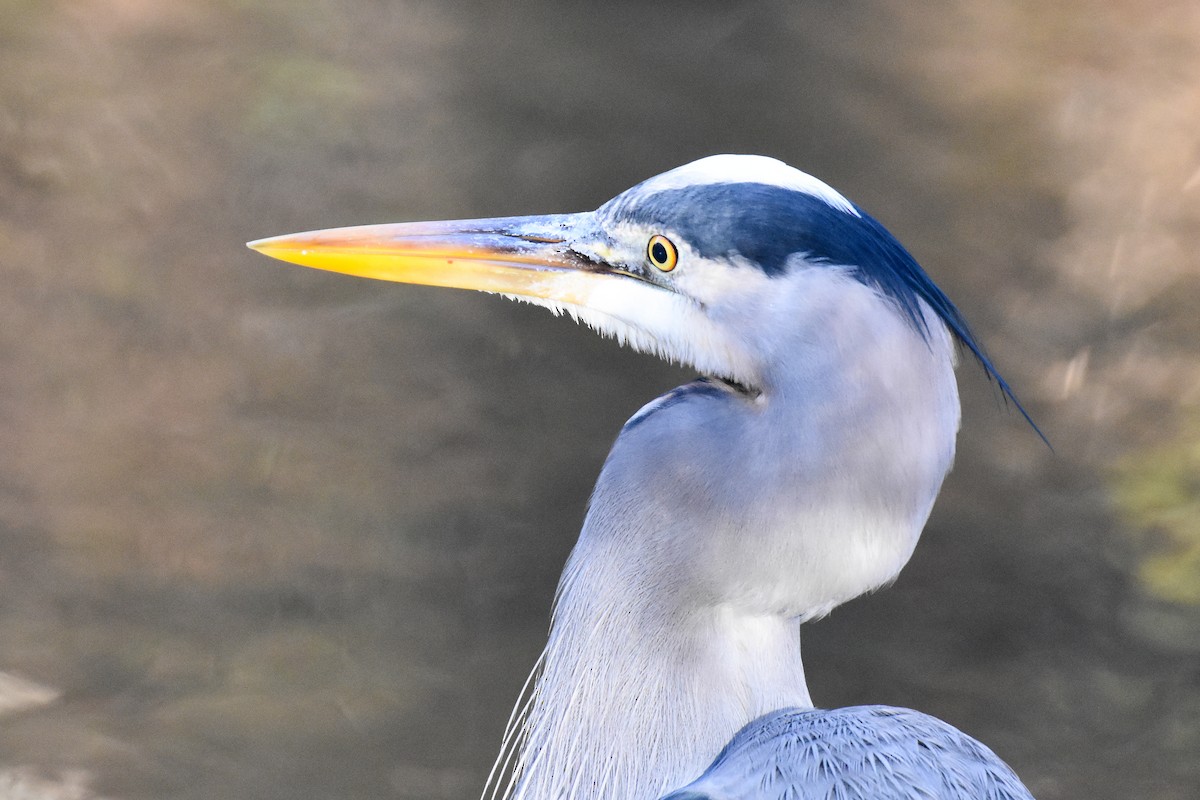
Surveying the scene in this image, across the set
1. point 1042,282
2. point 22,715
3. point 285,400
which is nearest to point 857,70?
point 1042,282

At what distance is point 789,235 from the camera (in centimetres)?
94

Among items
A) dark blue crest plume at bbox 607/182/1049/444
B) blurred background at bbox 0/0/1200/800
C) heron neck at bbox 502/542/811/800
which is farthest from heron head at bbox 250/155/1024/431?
blurred background at bbox 0/0/1200/800

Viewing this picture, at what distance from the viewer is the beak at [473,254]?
1057mm

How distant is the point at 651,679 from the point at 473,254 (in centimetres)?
38

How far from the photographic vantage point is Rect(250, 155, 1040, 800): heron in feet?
3.07

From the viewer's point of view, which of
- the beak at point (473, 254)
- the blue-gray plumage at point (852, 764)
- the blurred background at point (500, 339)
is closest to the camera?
the blue-gray plumage at point (852, 764)

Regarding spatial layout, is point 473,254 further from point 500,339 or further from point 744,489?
point 500,339

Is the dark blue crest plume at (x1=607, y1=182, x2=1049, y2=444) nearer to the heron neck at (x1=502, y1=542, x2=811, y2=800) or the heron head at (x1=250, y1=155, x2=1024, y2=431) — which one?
the heron head at (x1=250, y1=155, x2=1024, y2=431)

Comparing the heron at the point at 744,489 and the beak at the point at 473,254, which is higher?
the beak at the point at 473,254

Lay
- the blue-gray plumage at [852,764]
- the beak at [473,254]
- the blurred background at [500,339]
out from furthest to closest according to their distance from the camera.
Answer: the blurred background at [500,339] → the beak at [473,254] → the blue-gray plumage at [852,764]

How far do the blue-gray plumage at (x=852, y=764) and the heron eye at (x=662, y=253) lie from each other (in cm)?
36

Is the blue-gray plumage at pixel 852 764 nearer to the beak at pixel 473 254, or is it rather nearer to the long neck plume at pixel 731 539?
the long neck plume at pixel 731 539

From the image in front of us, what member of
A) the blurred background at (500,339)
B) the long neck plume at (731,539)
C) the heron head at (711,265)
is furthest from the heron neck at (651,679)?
the blurred background at (500,339)

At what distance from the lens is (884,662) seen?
231cm
